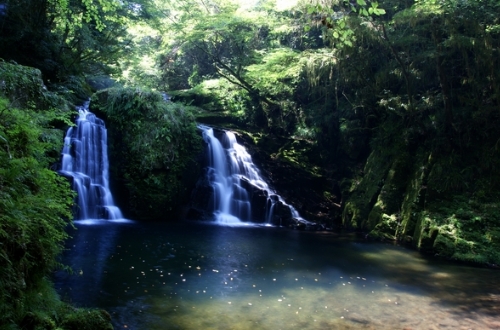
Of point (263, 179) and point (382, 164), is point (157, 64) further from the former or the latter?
point (382, 164)

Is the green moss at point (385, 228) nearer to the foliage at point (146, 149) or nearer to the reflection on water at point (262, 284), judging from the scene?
the reflection on water at point (262, 284)

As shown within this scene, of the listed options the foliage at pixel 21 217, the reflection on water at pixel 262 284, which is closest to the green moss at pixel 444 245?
the reflection on water at pixel 262 284

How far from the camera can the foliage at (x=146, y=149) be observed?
1355cm

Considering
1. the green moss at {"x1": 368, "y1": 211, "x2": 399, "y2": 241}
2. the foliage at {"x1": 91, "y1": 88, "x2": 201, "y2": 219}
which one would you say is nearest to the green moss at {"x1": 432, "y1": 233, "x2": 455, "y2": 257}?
the green moss at {"x1": 368, "y1": 211, "x2": 399, "y2": 241}

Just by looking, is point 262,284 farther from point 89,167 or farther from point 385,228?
point 89,167

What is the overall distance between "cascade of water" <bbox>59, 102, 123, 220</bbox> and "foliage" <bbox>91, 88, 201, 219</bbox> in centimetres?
42

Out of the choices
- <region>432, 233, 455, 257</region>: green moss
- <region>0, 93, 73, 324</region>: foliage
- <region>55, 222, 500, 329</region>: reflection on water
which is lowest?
<region>55, 222, 500, 329</region>: reflection on water

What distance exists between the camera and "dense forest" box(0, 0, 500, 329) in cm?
1128

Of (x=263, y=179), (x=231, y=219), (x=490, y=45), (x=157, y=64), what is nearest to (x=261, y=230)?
(x=231, y=219)

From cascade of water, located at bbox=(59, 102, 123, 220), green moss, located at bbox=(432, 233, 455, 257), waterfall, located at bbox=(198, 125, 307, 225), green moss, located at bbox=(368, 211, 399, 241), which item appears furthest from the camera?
waterfall, located at bbox=(198, 125, 307, 225)

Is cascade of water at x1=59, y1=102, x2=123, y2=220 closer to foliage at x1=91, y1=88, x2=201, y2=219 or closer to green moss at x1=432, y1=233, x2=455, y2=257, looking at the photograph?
foliage at x1=91, y1=88, x2=201, y2=219

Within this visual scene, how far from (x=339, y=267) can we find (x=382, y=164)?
7153 millimetres

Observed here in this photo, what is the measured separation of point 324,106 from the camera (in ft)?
57.9

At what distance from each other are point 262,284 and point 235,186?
825cm
